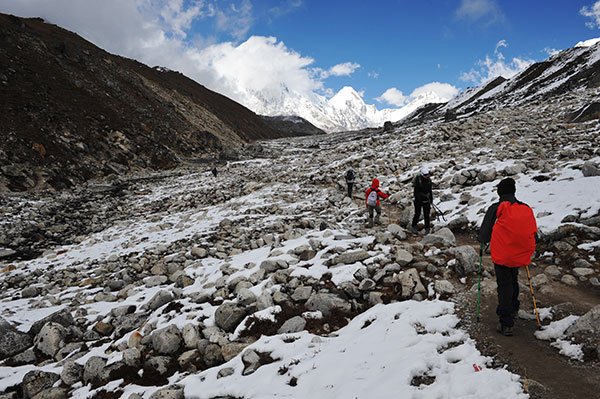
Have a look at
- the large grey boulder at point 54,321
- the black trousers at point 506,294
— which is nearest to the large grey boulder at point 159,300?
the large grey boulder at point 54,321

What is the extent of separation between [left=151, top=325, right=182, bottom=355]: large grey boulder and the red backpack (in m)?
5.92

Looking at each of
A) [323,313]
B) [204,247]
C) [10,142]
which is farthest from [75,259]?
[10,142]

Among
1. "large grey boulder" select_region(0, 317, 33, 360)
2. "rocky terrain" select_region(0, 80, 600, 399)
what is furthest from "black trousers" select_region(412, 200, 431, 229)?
"large grey boulder" select_region(0, 317, 33, 360)

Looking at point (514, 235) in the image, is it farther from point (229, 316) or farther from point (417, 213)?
point (417, 213)

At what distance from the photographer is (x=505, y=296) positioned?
442cm

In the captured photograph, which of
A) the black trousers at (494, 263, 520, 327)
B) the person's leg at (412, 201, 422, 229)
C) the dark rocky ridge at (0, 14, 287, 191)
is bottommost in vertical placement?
the black trousers at (494, 263, 520, 327)

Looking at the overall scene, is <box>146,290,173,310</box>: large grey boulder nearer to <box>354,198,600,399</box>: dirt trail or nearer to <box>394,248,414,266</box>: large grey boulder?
<box>394,248,414,266</box>: large grey boulder

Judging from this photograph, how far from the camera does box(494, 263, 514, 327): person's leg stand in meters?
4.25

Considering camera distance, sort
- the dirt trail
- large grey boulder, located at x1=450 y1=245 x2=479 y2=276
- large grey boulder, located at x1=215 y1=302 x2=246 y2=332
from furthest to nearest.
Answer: large grey boulder, located at x1=450 y1=245 x2=479 y2=276 < large grey boulder, located at x1=215 y1=302 x2=246 y2=332 < the dirt trail

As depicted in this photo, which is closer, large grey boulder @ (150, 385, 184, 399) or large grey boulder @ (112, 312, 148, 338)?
large grey boulder @ (150, 385, 184, 399)

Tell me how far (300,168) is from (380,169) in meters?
9.33

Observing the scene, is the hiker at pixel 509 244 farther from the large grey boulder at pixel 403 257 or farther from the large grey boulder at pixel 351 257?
the large grey boulder at pixel 351 257

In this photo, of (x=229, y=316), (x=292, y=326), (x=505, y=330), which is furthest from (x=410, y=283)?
(x=229, y=316)

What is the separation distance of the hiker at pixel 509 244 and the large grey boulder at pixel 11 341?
381 inches
